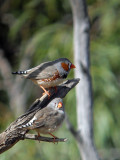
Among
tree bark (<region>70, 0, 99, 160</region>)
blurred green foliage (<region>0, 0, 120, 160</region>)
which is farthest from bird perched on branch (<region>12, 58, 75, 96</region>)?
blurred green foliage (<region>0, 0, 120, 160</region>)

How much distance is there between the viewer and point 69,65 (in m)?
3.78

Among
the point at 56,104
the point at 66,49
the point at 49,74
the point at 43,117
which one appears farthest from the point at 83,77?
the point at 43,117

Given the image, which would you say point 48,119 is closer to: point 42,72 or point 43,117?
point 43,117

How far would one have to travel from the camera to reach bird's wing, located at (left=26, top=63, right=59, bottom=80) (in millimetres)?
3523

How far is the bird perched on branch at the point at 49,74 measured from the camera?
352 cm

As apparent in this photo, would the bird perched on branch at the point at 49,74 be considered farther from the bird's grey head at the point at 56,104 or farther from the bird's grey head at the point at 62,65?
the bird's grey head at the point at 56,104

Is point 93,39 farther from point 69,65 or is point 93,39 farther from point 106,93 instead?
point 69,65

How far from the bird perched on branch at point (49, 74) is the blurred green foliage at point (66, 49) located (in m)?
1.71

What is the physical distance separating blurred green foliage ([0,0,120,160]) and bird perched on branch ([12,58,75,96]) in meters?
1.71

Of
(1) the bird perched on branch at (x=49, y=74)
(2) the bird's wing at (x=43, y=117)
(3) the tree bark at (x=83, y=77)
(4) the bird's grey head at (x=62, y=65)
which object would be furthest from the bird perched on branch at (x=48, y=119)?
(3) the tree bark at (x=83, y=77)

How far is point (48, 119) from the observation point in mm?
2965

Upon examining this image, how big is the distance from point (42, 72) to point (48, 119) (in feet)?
2.45

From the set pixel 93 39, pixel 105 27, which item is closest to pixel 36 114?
pixel 93 39

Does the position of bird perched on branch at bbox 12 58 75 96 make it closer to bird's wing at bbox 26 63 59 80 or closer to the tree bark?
bird's wing at bbox 26 63 59 80
